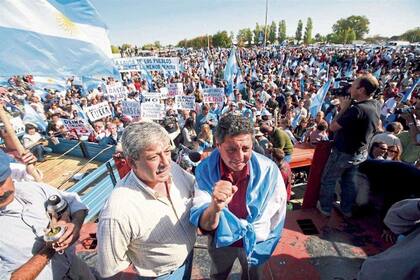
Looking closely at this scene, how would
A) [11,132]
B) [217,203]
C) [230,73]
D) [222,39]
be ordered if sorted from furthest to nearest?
[222,39], [230,73], [11,132], [217,203]

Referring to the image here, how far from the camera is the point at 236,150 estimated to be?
1780mm

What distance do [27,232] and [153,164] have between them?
0.92m

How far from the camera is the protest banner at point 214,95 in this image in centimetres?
905

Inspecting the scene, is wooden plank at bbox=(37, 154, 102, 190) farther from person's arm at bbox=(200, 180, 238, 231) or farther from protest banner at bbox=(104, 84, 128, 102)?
person's arm at bbox=(200, 180, 238, 231)

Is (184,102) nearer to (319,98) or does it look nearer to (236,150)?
(319,98)

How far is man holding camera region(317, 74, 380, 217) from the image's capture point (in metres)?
2.98

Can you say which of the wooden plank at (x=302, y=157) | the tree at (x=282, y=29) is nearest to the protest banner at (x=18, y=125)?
the wooden plank at (x=302, y=157)

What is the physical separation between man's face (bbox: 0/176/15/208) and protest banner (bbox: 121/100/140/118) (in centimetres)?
629

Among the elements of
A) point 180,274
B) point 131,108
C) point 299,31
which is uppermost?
point 299,31

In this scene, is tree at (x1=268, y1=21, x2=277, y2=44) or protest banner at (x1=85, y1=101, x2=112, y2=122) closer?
protest banner at (x1=85, y1=101, x2=112, y2=122)

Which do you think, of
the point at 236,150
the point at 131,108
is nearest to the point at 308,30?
the point at 131,108

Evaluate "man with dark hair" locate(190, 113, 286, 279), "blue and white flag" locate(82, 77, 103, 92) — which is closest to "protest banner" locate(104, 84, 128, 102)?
"blue and white flag" locate(82, 77, 103, 92)

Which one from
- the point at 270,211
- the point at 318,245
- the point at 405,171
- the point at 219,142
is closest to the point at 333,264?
the point at 318,245

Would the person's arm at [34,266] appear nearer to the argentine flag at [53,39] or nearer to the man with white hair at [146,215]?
the man with white hair at [146,215]
